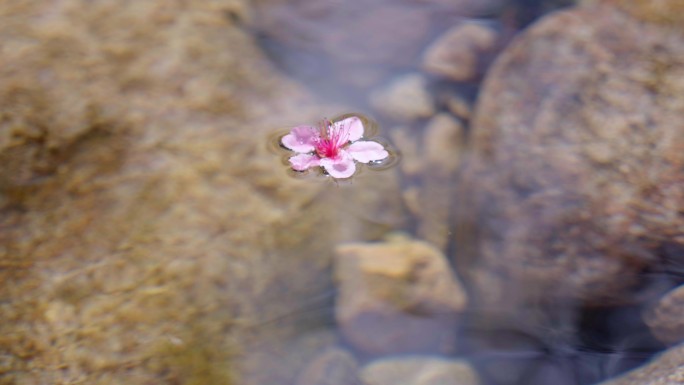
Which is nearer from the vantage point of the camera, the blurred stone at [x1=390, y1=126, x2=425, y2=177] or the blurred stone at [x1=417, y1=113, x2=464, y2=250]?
the blurred stone at [x1=417, y1=113, x2=464, y2=250]

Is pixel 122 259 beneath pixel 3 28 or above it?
beneath

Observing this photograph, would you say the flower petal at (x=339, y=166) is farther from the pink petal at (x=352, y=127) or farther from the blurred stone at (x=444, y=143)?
the blurred stone at (x=444, y=143)

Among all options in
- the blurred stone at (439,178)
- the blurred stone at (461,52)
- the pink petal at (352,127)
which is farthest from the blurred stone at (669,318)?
the blurred stone at (461,52)

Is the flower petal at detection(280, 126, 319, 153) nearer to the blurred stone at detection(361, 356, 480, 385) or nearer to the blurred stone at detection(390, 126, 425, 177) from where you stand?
the blurred stone at detection(390, 126, 425, 177)

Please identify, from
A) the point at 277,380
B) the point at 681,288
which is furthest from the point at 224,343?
the point at 681,288

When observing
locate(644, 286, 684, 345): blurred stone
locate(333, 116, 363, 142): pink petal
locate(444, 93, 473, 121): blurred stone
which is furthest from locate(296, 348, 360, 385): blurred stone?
locate(444, 93, 473, 121): blurred stone

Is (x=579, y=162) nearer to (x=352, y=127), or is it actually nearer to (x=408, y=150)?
(x=408, y=150)

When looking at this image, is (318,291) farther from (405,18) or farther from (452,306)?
(405,18)
